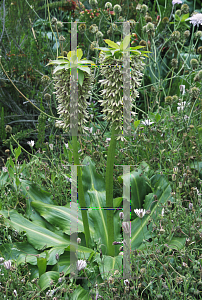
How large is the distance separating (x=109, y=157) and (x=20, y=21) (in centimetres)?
339

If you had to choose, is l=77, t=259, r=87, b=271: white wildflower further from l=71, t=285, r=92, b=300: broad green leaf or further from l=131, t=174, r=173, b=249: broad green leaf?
l=131, t=174, r=173, b=249: broad green leaf

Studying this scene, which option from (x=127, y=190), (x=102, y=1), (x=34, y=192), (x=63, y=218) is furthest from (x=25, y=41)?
(x=127, y=190)

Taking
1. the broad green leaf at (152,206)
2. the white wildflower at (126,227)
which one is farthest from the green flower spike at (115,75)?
the broad green leaf at (152,206)

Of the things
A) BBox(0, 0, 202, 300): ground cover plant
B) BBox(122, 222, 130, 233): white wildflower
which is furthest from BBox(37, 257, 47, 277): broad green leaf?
BBox(122, 222, 130, 233): white wildflower

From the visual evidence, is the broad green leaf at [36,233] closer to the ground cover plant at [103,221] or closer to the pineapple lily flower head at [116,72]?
the ground cover plant at [103,221]

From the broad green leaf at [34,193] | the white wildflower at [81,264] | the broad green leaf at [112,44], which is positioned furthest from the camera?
the broad green leaf at [34,193]

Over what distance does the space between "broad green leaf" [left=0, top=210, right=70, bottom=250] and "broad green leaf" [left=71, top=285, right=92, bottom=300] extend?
11.6 inches

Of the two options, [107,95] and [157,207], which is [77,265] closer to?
[157,207]

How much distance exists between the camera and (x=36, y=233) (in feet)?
5.92

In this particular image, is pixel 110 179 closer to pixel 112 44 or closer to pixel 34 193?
pixel 112 44

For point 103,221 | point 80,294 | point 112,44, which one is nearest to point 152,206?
point 103,221

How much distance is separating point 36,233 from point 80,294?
469mm

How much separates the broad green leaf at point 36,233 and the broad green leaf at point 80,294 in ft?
0.97

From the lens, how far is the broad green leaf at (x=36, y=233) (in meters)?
1.75
